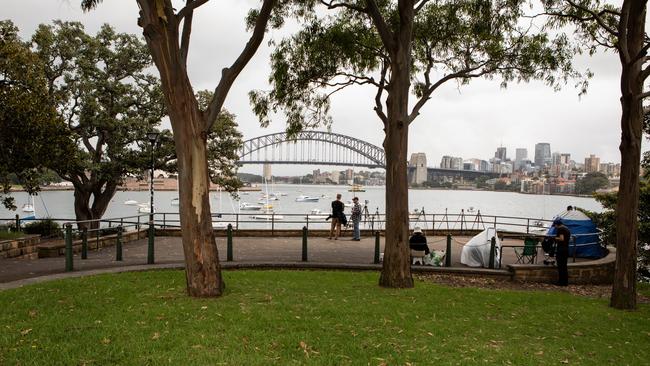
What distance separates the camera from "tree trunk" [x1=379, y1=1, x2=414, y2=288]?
940 cm

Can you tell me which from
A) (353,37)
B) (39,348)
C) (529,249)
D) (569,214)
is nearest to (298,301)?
(39,348)

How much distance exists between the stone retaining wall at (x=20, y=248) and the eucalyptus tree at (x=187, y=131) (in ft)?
26.9

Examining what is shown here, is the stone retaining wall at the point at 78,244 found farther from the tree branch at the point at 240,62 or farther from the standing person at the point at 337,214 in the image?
the tree branch at the point at 240,62

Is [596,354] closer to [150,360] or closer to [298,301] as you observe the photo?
[298,301]

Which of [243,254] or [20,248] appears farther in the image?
[243,254]

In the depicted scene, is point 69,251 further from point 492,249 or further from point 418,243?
point 492,249

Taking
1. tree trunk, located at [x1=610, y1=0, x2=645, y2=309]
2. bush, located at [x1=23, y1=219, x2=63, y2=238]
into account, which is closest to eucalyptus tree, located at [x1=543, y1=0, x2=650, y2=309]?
tree trunk, located at [x1=610, y1=0, x2=645, y2=309]

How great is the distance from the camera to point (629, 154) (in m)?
8.38

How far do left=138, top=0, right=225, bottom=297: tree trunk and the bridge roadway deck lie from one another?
4491 millimetres

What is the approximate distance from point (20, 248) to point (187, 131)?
30.0ft

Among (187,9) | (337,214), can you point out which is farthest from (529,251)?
(187,9)

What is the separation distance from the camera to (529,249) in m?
14.0

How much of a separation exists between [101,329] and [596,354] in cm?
566

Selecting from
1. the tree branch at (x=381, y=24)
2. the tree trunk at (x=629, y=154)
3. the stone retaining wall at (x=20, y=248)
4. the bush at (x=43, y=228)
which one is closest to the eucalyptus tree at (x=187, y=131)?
the tree branch at (x=381, y=24)
